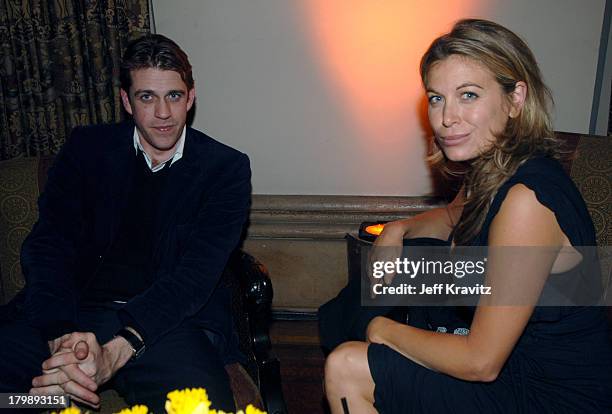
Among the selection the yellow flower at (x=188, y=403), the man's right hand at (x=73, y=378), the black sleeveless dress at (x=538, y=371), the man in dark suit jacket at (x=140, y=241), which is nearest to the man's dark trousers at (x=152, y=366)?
the man in dark suit jacket at (x=140, y=241)

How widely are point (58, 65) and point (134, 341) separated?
159 centimetres

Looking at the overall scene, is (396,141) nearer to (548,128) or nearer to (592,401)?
(548,128)

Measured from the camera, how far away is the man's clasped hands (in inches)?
68.9

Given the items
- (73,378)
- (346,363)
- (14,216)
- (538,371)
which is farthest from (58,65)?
(538,371)

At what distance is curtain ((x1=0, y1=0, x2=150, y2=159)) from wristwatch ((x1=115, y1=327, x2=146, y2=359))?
1.34 metres

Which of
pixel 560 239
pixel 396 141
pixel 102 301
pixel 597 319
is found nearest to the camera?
pixel 560 239

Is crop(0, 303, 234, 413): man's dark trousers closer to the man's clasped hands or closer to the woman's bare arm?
the man's clasped hands

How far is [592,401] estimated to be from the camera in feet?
5.11

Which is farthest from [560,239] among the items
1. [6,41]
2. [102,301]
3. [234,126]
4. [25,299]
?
[6,41]

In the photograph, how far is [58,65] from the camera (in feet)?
9.24

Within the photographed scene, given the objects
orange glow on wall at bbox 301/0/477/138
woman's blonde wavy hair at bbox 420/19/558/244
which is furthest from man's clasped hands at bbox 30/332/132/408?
orange glow on wall at bbox 301/0/477/138

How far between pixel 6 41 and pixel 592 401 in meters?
2.85

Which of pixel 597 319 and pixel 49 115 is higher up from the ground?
pixel 49 115

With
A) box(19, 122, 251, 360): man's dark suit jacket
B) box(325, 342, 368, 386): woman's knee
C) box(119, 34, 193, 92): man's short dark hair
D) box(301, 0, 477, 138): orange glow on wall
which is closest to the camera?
box(325, 342, 368, 386): woman's knee
